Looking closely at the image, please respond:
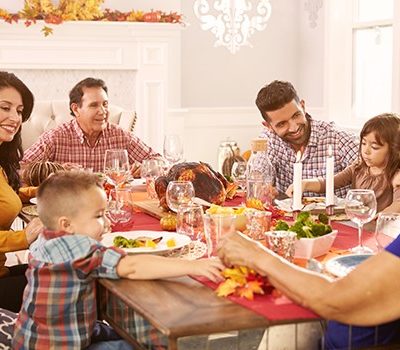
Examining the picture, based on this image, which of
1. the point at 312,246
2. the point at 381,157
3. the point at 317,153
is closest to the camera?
the point at 312,246

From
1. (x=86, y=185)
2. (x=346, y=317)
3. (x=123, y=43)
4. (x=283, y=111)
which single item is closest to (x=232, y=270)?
(x=346, y=317)

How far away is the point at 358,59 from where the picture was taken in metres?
6.57

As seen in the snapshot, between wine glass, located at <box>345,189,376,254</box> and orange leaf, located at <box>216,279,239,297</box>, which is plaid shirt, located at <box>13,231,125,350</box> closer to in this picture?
orange leaf, located at <box>216,279,239,297</box>

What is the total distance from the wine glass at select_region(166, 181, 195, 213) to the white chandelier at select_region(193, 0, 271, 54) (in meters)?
4.24

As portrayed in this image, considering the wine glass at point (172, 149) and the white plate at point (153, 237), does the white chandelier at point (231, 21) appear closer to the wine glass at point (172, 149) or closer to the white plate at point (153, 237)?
the wine glass at point (172, 149)

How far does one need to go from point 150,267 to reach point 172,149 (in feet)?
6.32

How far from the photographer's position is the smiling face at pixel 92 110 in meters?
4.50

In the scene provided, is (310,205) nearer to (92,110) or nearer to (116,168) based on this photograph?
(116,168)

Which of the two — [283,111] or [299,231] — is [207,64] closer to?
[283,111]

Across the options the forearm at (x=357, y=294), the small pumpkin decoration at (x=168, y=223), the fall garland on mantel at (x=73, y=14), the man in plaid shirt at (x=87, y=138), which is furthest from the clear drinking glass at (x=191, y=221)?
the fall garland on mantel at (x=73, y=14)

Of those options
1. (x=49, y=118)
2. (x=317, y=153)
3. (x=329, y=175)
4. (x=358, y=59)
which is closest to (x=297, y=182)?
(x=329, y=175)

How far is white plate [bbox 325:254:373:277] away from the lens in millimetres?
2039

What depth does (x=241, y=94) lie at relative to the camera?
7.14 m

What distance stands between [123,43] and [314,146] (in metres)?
3.02
